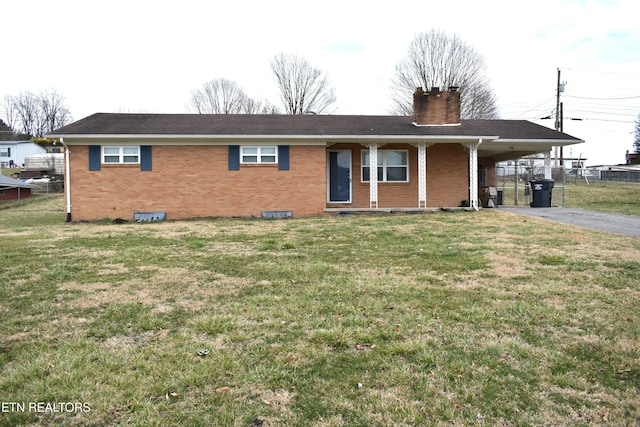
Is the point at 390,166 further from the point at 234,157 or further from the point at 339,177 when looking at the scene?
the point at 234,157

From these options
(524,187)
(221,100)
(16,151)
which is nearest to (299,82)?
(221,100)

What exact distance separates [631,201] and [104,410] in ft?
81.8

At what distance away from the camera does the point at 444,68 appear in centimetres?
3891

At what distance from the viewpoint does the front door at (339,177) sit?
58.4 feet

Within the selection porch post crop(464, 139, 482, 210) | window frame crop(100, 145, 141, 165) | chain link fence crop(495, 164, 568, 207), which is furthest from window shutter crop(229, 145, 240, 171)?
chain link fence crop(495, 164, 568, 207)

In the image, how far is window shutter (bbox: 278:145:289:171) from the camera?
16192 mm

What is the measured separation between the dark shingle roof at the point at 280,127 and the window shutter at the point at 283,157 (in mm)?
599

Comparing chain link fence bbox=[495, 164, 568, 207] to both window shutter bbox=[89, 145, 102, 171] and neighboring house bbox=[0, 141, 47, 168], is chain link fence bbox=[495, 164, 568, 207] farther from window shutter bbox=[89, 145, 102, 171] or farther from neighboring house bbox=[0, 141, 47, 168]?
neighboring house bbox=[0, 141, 47, 168]

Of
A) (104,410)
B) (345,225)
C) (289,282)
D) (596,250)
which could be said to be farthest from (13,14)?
(596,250)

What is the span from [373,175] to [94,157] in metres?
9.98

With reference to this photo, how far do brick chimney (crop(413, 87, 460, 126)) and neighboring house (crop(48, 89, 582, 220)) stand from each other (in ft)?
0.16

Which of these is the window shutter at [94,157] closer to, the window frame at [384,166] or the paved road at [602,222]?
the window frame at [384,166]

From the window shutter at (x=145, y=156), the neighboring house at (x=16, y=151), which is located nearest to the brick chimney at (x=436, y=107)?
→ the window shutter at (x=145, y=156)

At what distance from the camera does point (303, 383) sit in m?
3.08
